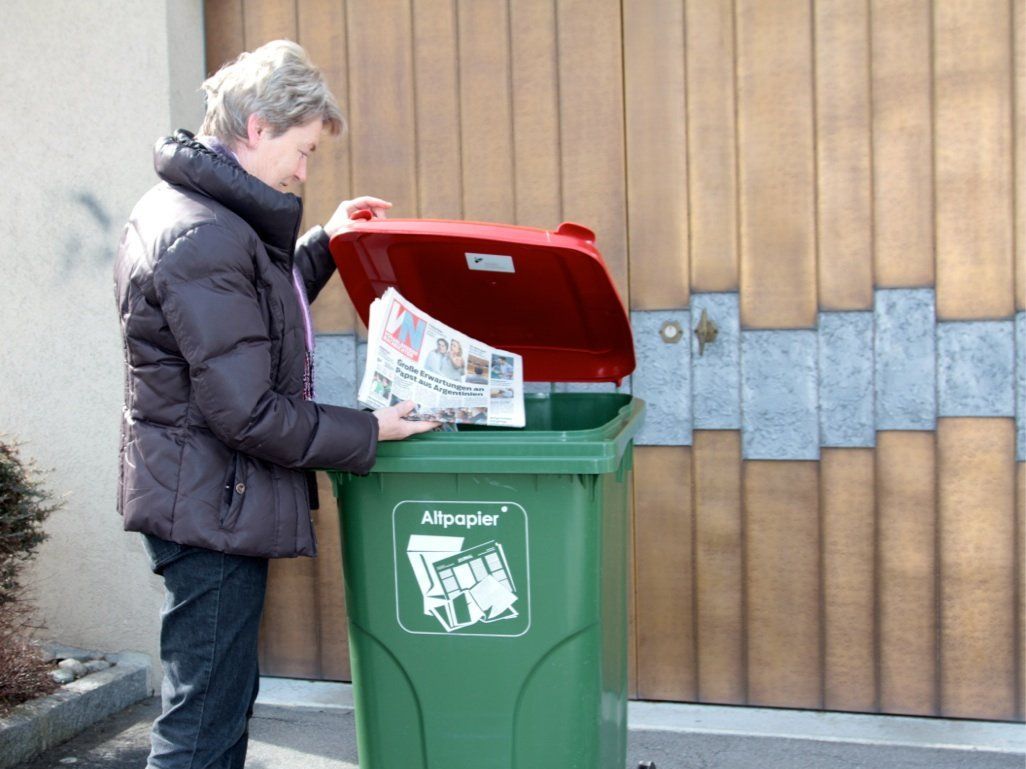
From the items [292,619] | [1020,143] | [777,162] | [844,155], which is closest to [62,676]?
[292,619]

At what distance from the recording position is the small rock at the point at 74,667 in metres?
4.03

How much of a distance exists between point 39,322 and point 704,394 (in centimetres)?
243

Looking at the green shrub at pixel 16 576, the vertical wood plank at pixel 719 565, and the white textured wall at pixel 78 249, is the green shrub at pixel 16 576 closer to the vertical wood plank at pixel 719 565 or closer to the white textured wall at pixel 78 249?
the white textured wall at pixel 78 249

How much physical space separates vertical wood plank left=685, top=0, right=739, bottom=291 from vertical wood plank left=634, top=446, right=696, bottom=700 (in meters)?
0.63

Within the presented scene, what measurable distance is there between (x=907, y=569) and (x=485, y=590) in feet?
5.67

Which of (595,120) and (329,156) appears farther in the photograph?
(329,156)

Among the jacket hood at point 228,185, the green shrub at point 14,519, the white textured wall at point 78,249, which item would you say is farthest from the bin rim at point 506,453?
the white textured wall at point 78,249

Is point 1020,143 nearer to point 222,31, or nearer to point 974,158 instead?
point 974,158

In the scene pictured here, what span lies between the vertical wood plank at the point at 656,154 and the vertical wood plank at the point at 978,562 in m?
1.00

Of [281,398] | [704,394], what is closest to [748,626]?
[704,394]

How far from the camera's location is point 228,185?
232cm

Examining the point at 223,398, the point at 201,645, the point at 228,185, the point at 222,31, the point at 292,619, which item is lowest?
the point at 292,619

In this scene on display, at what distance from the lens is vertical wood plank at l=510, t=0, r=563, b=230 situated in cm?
383

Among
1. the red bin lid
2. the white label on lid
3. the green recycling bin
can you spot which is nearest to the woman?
the green recycling bin
